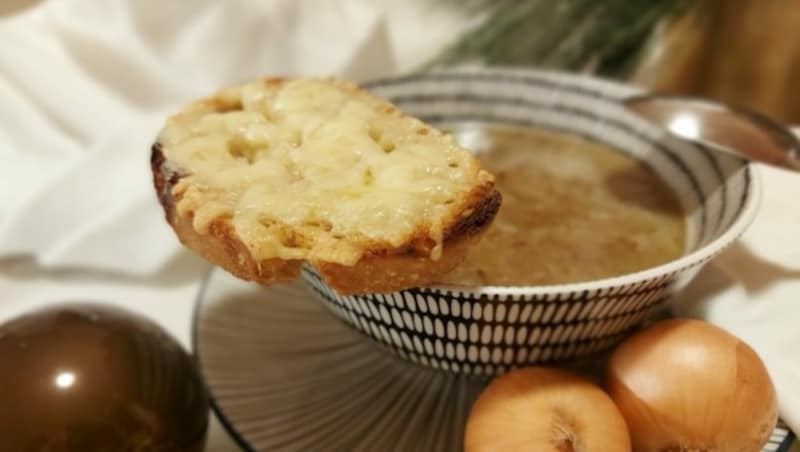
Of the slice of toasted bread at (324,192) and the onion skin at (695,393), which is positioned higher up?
the slice of toasted bread at (324,192)

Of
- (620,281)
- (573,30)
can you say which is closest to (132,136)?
(620,281)

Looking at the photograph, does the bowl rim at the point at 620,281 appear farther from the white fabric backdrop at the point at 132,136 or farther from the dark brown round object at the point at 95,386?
the dark brown round object at the point at 95,386

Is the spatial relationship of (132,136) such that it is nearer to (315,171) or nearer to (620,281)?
(315,171)

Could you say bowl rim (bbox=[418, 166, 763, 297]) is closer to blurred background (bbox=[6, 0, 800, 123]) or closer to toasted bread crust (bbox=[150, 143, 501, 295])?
toasted bread crust (bbox=[150, 143, 501, 295])

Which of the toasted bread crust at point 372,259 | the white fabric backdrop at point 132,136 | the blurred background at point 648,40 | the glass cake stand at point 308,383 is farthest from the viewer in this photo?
the blurred background at point 648,40

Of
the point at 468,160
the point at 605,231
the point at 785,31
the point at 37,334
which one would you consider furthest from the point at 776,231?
the point at 785,31

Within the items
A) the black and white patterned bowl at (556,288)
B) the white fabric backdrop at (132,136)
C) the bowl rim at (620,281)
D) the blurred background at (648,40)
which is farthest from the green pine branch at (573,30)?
the bowl rim at (620,281)
